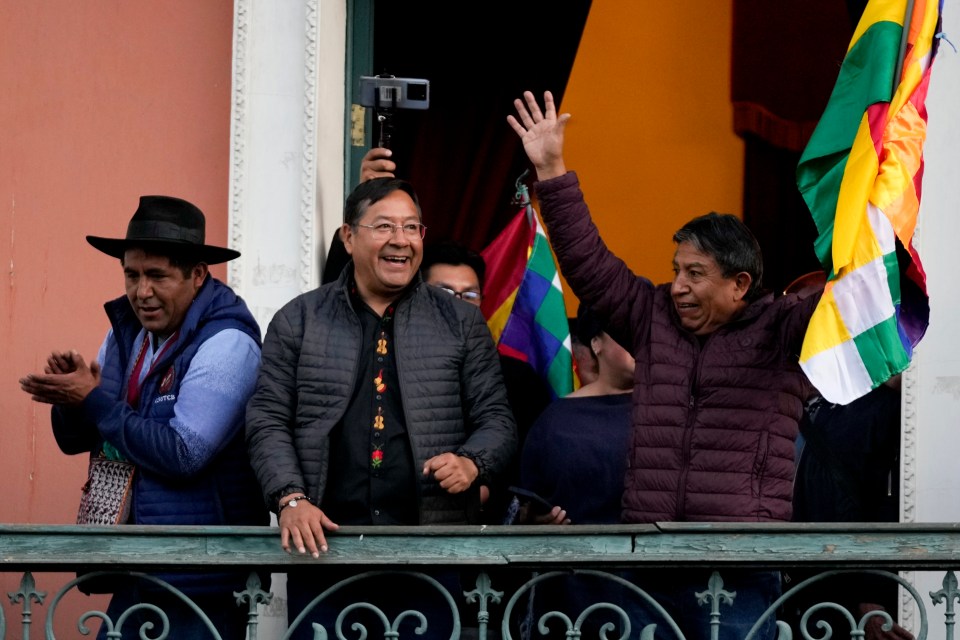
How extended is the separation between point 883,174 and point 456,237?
280 centimetres

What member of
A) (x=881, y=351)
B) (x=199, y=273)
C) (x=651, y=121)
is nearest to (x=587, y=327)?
(x=881, y=351)

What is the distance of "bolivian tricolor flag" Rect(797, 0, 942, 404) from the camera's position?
195 inches

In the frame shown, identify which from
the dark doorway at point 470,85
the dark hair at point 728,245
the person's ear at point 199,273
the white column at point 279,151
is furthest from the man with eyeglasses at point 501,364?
the dark doorway at point 470,85

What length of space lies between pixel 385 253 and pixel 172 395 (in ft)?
2.41

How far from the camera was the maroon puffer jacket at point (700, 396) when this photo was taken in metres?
4.88

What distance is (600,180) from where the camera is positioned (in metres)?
9.10

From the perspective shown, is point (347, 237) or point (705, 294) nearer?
point (705, 294)

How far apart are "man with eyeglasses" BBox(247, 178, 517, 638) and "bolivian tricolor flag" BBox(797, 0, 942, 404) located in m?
0.94

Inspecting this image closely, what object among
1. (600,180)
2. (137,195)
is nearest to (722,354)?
(137,195)

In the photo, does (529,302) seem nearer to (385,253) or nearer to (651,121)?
(385,253)

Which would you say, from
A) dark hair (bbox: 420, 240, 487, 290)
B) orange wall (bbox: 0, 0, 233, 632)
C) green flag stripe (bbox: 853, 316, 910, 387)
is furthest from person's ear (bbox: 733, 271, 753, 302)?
orange wall (bbox: 0, 0, 233, 632)

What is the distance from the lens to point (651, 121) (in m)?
9.12

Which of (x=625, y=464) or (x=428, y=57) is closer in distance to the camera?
(x=625, y=464)

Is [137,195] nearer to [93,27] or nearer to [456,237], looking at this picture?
[93,27]
